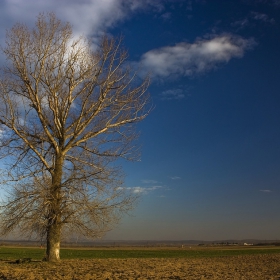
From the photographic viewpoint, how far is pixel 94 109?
844 inches

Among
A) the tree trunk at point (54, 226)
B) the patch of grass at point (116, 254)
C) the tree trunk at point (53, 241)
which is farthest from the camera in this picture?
the patch of grass at point (116, 254)

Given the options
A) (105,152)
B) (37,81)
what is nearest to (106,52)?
(37,81)

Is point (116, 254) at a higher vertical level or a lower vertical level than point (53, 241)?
lower

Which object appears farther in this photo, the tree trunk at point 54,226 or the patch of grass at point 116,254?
the patch of grass at point 116,254

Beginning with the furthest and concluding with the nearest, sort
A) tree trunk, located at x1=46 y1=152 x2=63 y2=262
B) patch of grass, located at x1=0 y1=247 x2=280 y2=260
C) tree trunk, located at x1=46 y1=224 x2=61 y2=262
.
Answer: patch of grass, located at x1=0 y1=247 x2=280 y2=260 < tree trunk, located at x1=46 y1=224 x2=61 y2=262 < tree trunk, located at x1=46 y1=152 x2=63 y2=262

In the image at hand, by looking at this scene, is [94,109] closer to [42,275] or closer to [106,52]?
[106,52]

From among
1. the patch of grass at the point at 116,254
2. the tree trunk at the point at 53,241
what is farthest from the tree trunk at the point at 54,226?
the patch of grass at the point at 116,254

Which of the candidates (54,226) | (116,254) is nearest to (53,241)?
(54,226)

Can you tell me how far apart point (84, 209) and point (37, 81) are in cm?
760

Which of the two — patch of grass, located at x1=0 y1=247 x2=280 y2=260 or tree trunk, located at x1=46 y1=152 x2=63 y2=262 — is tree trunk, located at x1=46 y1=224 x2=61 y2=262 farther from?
patch of grass, located at x1=0 y1=247 x2=280 y2=260

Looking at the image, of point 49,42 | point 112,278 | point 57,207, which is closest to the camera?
point 112,278

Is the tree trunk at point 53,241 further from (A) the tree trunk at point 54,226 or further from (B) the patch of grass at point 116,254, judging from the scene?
(B) the patch of grass at point 116,254

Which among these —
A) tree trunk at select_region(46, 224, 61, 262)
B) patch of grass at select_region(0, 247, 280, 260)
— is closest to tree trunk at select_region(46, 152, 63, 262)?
tree trunk at select_region(46, 224, 61, 262)

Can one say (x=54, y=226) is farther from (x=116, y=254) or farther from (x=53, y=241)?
(x=116, y=254)
